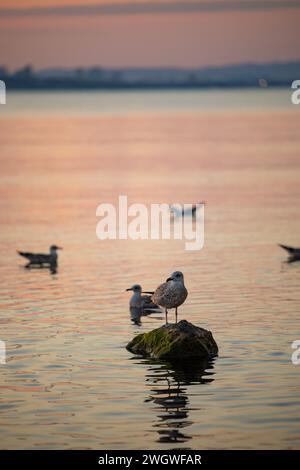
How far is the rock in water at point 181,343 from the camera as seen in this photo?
2320 cm

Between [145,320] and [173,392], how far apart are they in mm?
6938

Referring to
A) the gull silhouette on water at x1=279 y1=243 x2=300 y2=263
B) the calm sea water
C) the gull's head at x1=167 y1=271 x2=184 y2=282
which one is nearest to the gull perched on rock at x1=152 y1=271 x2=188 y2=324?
the gull's head at x1=167 y1=271 x2=184 y2=282

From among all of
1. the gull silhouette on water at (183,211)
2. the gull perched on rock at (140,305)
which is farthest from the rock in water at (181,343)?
the gull silhouette on water at (183,211)

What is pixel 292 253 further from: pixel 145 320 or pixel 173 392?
pixel 173 392

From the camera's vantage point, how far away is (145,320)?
92.4ft

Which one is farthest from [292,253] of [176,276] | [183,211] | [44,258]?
[176,276]

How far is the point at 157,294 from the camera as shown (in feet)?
80.0

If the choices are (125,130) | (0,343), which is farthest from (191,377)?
(125,130)

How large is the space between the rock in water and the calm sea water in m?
0.39

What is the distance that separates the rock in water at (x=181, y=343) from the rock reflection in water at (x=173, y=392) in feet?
0.91

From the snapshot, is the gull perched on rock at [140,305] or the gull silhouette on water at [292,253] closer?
the gull perched on rock at [140,305]

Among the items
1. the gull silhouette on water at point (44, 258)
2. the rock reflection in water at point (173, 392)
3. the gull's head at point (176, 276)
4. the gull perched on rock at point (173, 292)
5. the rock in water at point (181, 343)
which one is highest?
the gull silhouette on water at point (44, 258)

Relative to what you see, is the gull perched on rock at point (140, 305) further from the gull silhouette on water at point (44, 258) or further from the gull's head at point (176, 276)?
the gull silhouette on water at point (44, 258)
